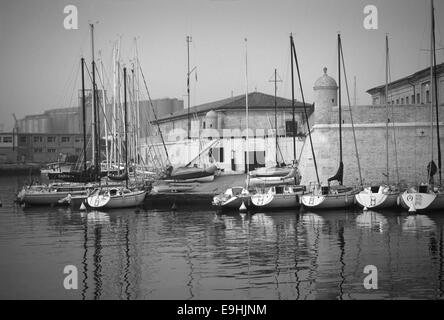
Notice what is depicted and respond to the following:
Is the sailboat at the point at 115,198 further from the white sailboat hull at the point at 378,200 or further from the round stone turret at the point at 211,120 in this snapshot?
the round stone turret at the point at 211,120

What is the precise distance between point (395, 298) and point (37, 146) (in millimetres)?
105549

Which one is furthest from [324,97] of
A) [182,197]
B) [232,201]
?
[182,197]

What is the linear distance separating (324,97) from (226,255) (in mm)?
18804

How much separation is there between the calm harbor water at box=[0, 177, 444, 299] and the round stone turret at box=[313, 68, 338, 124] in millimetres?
7899

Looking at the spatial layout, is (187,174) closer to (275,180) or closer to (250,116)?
(275,180)

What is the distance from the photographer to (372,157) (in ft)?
114

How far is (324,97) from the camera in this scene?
35344mm

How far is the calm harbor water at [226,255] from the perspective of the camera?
14.6 meters

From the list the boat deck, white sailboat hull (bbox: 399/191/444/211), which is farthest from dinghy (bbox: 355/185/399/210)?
the boat deck

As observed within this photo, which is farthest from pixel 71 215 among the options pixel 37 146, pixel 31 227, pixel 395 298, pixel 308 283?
pixel 37 146

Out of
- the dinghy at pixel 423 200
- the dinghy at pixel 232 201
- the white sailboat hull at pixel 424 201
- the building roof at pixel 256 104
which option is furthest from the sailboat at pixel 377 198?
the building roof at pixel 256 104

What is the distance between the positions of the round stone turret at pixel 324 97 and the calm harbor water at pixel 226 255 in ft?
25.9

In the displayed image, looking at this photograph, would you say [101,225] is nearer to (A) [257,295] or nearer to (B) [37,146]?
(A) [257,295]
